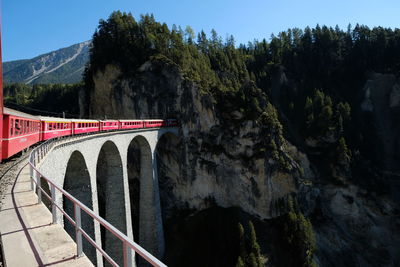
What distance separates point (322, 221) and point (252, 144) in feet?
60.3

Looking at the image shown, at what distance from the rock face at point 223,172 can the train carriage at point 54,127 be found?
2463 centimetres

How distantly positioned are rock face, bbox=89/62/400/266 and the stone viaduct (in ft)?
15.8

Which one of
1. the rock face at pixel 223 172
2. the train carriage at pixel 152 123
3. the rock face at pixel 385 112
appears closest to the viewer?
the train carriage at pixel 152 123

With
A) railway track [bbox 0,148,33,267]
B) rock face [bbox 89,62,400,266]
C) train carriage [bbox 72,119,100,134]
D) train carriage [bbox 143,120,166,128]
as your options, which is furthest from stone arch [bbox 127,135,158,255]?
railway track [bbox 0,148,33,267]

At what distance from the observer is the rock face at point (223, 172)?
4062 cm

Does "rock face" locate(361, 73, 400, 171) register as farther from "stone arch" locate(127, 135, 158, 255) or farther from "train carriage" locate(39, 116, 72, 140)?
"train carriage" locate(39, 116, 72, 140)

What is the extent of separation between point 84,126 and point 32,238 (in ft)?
52.2

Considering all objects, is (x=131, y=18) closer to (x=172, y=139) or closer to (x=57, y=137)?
(x=172, y=139)

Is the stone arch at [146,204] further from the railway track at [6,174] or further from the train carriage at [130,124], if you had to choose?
the railway track at [6,174]

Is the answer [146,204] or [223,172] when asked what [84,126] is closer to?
[146,204]

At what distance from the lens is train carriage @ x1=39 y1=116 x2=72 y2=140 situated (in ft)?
46.8

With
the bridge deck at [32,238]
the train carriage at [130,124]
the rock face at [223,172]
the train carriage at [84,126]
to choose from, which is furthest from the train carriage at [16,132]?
the rock face at [223,172]

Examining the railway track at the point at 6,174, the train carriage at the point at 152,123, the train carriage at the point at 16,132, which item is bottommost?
the railway track at the point at 6,174

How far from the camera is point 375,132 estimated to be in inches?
2514
